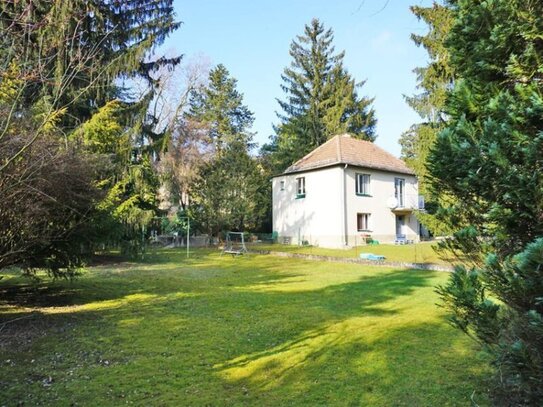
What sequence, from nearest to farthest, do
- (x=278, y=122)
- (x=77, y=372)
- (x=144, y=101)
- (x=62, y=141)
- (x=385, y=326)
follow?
(x=77, y=372) < (x=385, y=326) < (x=62, y=141) < (x=144, y=101) < (x=278, y=122)

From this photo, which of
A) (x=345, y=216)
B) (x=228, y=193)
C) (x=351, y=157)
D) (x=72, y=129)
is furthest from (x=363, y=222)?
(x=72, y=129)

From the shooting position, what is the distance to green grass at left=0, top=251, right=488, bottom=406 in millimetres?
4266

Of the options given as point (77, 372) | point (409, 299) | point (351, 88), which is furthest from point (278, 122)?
point (77, 372)

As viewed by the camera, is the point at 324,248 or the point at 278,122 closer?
the point at 324,248

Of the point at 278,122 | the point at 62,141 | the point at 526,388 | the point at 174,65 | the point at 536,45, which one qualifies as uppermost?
the point at 278,122

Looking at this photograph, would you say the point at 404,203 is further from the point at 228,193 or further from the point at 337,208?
the point at 228,193

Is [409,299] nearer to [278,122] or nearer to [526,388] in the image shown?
[526,388]

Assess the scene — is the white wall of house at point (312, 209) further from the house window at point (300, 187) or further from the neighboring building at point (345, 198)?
the house window at point (300, 187)

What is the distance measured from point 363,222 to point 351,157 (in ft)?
14.7

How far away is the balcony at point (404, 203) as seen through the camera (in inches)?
1080

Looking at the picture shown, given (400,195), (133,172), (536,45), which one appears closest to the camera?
(536,45)

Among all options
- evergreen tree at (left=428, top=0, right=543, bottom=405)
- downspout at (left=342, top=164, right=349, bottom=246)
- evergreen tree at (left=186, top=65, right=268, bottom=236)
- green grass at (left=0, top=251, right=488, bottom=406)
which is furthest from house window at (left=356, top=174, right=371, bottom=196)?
evergreen tree at (left=428, top=0, right=543, bottom=405)

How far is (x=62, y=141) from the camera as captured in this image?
309 inches

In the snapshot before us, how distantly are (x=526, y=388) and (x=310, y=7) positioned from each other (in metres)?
3.49
